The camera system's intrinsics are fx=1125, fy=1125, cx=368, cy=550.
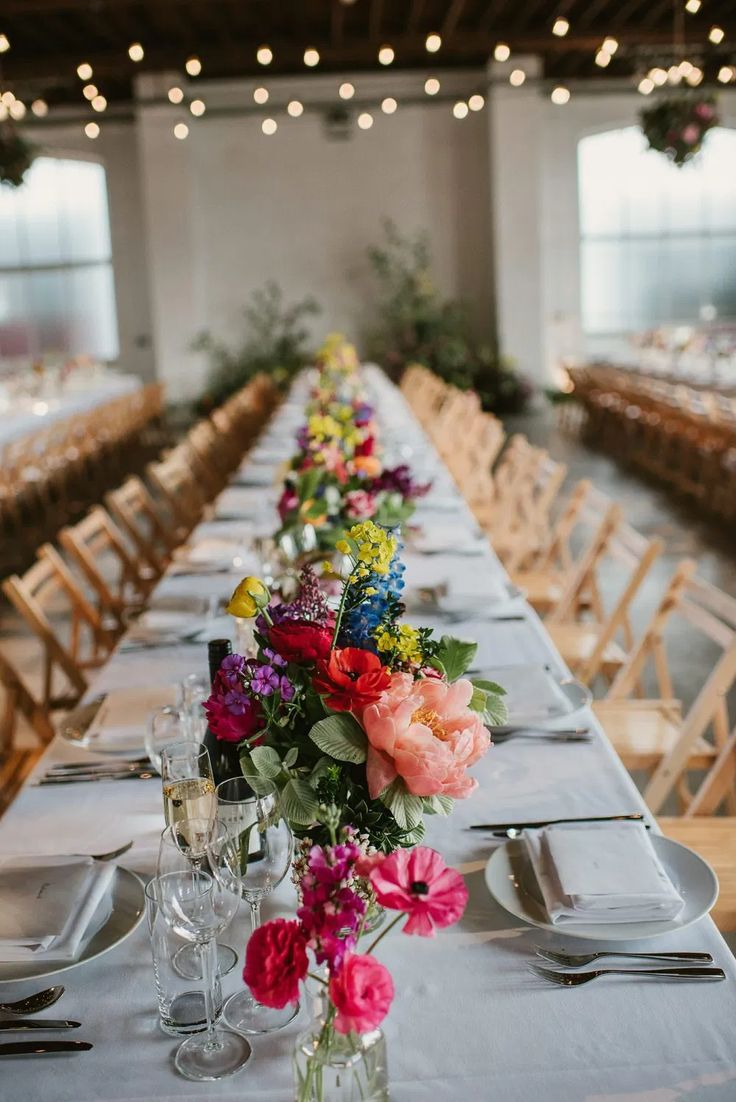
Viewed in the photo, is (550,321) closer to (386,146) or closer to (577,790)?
(386,146)

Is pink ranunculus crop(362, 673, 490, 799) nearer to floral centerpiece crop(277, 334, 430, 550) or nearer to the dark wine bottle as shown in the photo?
the dark wine bottle

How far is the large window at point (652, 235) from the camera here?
53.8 feet

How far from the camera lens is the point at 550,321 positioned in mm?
16484

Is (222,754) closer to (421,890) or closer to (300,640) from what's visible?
(300,640)

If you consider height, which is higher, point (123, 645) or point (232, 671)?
point (232, 671)

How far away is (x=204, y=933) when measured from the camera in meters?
1.33

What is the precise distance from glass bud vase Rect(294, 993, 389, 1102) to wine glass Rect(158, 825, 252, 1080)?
8.3 inches

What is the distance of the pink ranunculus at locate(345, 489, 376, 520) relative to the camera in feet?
11.2

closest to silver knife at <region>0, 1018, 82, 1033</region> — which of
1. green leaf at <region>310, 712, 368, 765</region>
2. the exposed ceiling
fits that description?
green leaf at <region>310, 712, 368, 765</region>

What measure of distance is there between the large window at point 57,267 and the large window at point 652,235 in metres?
7.09

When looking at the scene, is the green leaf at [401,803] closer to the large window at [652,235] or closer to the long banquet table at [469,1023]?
the long banquet table at [469,1023]

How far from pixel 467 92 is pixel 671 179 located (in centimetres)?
337

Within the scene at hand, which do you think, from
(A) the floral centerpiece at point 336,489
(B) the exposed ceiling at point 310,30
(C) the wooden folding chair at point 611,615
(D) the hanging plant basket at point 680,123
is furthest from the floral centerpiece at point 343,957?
(B) the exposed ceiling at point 310,30

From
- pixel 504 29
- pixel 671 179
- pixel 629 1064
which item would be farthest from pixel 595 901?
pixel 671 179
